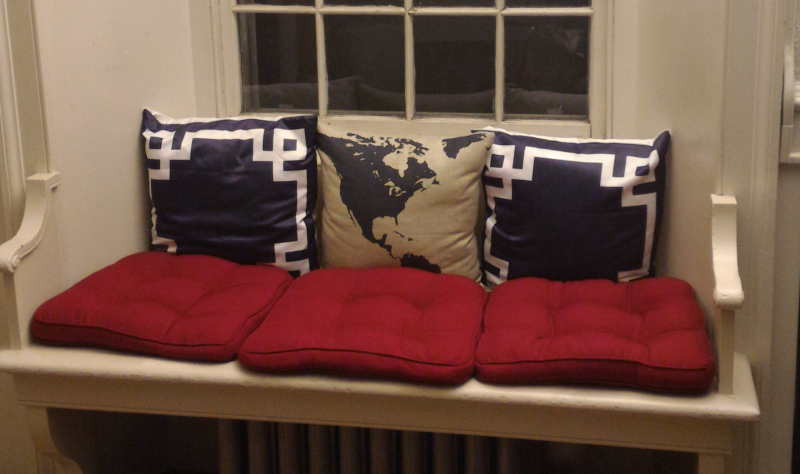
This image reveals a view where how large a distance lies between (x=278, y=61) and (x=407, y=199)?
2.07ft

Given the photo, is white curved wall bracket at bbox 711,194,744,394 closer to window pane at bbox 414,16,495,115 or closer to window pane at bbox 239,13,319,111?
window pane at bbox 414,16,495,115

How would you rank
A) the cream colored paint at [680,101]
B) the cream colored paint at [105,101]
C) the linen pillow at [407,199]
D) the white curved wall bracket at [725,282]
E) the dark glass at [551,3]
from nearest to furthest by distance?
the white curved wall bracket at [725,282] < the cream colored paint at [680,101] < the cream colored paint at [105,101] < the linen pillow at [407,199] < the dark glass at [551,3]

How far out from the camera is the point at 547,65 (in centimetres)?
230

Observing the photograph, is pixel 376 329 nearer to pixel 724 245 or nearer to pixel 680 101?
pixel 724 245

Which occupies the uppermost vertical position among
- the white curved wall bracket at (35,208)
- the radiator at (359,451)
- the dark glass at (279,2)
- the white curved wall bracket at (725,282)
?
the dark glass at (279,2)

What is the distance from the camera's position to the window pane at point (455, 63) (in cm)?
232

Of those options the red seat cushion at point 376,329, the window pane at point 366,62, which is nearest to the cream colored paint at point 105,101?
the window pane at point 366,62

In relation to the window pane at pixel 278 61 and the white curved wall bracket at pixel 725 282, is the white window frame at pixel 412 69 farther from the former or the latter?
the white curved wall bracket at pixel 725 282

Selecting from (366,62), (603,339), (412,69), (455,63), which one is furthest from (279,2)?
(603,339)

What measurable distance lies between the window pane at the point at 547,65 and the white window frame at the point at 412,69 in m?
0.02

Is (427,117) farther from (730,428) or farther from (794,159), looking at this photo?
(730,428)

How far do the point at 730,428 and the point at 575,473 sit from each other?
741 millimetres

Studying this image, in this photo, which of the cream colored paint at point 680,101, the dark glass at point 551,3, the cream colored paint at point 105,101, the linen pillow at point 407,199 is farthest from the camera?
the dark glass at point 551,3

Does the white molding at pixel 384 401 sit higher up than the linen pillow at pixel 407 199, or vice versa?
the linen pillow at pixel 407 199
